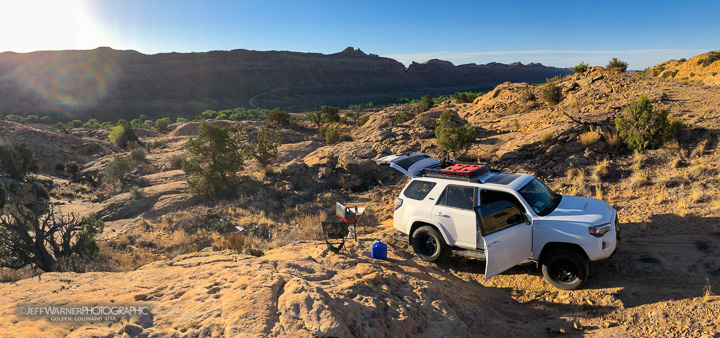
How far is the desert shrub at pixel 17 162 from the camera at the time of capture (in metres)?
18.2

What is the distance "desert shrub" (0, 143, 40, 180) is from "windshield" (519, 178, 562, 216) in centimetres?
2414

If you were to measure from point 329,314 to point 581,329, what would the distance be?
3345mm

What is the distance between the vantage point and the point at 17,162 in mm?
18453

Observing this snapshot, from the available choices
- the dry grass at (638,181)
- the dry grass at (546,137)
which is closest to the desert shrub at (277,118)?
the dry grass at (546,137)

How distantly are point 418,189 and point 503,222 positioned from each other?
5.71 ft

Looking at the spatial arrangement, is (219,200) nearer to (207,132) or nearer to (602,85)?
(207,132)

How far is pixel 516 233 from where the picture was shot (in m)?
5.39

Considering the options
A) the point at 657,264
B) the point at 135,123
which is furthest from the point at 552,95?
the point at 135,123

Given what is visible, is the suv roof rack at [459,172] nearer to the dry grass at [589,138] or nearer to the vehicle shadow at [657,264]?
the vehicle shadow at [657,264]

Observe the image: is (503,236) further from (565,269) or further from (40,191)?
(40,191)

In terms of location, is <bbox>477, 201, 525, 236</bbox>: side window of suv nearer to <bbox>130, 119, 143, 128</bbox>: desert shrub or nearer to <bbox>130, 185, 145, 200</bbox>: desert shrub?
<bbox>130, 185, 145, 200</bbox>: desert shrub

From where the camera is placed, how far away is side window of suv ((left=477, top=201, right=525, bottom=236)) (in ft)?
18.2

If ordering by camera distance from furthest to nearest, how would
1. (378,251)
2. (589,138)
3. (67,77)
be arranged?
(67,77) → (589,138) → (378,251)

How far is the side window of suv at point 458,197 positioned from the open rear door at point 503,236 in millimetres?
325
